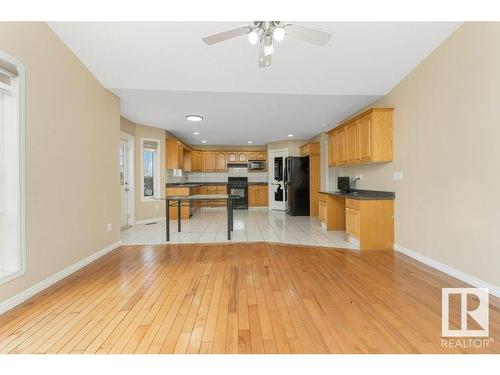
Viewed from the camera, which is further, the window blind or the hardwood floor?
the window blind

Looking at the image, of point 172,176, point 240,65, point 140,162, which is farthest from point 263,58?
point 172,176

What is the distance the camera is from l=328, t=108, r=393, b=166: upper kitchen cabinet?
3695 millimetres

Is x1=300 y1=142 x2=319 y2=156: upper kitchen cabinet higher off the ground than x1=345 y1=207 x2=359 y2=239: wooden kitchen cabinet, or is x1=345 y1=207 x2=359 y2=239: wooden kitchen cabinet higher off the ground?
x1=300 y1=142 x2=319 y2=156: upper kitchen cabinet

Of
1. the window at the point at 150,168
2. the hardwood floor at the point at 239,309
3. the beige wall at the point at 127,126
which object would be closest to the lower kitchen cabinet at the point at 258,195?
the window at the point at 150,168

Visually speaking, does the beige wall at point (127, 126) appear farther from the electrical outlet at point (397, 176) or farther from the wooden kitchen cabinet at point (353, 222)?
the electrical outlet at point (397, 176)

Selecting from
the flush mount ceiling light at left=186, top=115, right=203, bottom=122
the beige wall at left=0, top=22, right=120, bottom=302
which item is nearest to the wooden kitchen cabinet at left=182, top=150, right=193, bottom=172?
the flush mount ceiling light at left=186, top=115, right=203, bottom=122

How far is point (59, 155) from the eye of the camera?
2.65 m

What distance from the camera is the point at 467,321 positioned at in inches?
69.5

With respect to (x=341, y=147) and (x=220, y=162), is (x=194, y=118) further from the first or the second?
(x=220, y=162)

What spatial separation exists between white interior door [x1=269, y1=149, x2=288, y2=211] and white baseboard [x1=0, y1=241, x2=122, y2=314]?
18.5ft

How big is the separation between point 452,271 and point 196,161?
25.3 ft

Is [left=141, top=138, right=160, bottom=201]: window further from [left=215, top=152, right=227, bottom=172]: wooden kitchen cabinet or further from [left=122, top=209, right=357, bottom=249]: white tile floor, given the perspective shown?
[left=215, top=152, right=227, bottom=172]: wooden kitchen cabinet

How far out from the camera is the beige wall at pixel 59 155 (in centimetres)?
224

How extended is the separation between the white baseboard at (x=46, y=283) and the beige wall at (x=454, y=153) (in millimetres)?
4282
